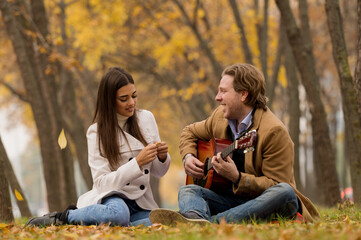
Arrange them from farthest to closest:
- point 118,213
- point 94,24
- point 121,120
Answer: point 94,24
point 121,120
point 118,213

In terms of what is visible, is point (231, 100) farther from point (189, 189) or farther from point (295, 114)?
point (295, 114)

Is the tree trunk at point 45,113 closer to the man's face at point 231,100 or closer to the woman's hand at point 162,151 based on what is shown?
the woman's hand at point 162,151

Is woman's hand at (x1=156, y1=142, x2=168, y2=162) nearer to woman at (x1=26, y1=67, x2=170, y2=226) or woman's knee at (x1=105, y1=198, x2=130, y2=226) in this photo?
woman at (x1=26, y1=67, x2=170, y2=226)

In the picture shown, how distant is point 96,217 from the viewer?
5.31 metres

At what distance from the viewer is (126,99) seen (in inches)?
231

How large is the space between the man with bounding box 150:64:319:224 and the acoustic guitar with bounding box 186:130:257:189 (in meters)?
0.04

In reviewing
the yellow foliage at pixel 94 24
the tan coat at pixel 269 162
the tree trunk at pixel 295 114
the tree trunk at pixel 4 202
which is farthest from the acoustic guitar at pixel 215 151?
the yellow foliage at pixel 94 24

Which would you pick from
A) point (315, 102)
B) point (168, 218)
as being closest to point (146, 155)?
point (168, 218)

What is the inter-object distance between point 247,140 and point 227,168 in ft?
1.03

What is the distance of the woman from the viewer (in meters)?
5.49

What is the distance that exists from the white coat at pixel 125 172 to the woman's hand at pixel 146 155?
2.1 inches

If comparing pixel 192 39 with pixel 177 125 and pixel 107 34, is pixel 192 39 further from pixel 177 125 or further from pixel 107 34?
pixel 177 125

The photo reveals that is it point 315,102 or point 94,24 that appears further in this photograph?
point 94,24

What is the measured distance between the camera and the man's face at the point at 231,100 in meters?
5.48
